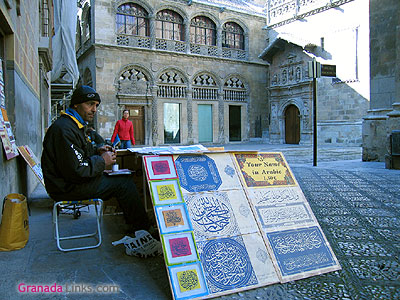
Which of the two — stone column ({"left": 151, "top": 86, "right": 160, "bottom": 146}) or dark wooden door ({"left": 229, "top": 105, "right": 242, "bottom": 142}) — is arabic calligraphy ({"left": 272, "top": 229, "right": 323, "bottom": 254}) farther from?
dark wooden door ({"left": 229, "top": 105, "right": 242, "bottom": 142})

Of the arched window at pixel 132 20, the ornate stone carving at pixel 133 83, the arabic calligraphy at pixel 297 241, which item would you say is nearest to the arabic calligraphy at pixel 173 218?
the arabic calligraphy at pixel 297 241

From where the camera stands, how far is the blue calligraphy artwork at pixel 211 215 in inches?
95.7

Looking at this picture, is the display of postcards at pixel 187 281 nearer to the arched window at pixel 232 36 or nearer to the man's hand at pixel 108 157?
the man's hand at pixel 108 157

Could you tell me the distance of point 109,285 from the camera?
2258 mm

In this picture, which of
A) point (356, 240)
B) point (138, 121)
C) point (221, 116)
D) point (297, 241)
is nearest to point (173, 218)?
point (297, 241)

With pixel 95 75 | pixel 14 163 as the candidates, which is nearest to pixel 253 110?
pixel 95 75

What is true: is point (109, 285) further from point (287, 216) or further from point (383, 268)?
point (383, 268)

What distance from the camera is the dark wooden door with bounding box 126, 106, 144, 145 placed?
20.5 metres

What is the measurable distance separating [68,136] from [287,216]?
6.25 ft

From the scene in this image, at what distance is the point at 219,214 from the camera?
254 cm

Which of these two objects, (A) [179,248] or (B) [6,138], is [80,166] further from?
(B) [6,138]

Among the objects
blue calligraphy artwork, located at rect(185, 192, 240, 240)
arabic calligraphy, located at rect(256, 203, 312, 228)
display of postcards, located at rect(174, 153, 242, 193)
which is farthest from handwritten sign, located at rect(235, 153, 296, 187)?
blue calligraphy artwork, located at rect(185, 192, 240, 240)

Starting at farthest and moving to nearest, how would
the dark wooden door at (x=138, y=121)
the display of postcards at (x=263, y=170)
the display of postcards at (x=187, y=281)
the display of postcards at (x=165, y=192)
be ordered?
the dark wooden door at (x=138, y=121) < the display of postcards at (x=263, y=170) < the display of postcards at (x=165, y=192) < the display of postcards at (x=187, y=281)

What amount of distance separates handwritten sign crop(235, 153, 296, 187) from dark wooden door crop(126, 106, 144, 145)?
59.1 feet
